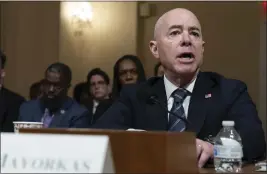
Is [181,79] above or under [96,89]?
above

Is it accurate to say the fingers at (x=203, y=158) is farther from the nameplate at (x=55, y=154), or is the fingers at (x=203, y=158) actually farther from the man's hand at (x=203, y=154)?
the nameplate at (x=55, y=154)

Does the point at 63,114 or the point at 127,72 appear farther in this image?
the point at 127,72

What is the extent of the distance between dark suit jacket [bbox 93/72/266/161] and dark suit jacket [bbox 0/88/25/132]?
1250 millimetres

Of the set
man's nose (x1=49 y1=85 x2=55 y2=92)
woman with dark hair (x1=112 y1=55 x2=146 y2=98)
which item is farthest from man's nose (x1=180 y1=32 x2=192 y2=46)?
man's nose (x1=49 y1=85 x2=55 y2=92)

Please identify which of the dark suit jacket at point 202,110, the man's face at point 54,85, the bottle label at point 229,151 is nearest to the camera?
the bottle label at point 229,151

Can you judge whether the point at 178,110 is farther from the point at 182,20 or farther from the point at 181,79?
the point at 182,20

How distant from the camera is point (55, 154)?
108 cm

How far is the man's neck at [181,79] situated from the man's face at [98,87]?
6.86 feet

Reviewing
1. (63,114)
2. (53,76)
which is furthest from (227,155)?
(53,76)

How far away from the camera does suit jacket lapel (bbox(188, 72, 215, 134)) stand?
1.90m

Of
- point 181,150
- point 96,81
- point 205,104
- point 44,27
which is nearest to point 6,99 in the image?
point 96,81

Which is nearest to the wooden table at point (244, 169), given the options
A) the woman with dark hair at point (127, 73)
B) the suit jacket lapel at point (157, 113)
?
the suit jacket lapel at point (157, 113)

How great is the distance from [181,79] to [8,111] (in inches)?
61.9

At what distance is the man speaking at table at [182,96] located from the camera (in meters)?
1.91
